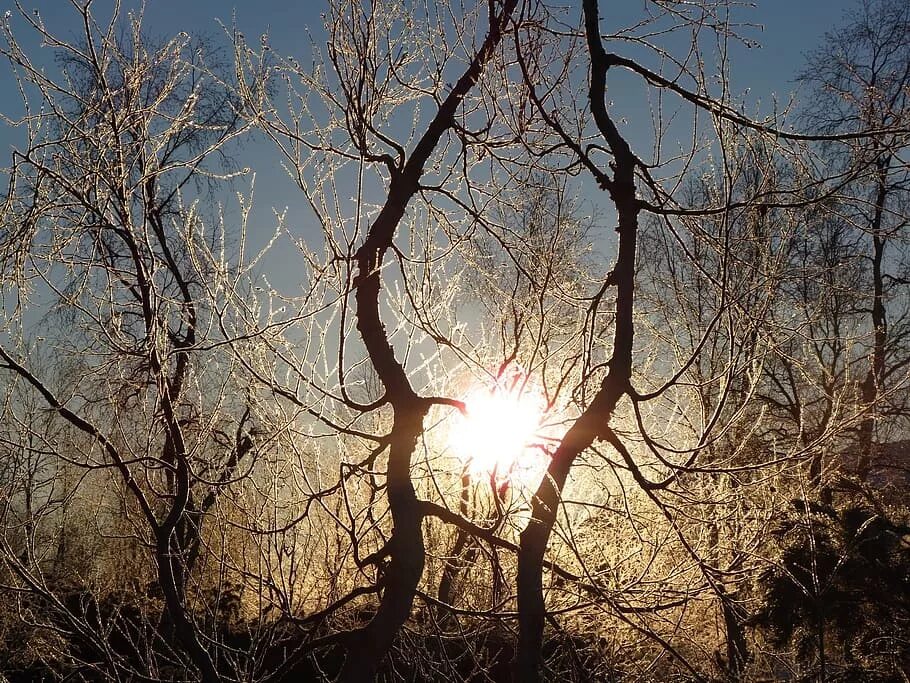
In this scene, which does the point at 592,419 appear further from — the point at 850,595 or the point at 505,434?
the point at 850,595

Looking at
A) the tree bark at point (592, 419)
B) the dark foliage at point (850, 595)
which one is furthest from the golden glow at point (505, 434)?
the dark foliage at point (850, 595)

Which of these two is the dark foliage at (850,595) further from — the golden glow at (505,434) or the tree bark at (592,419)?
the tree bark at (592,419)

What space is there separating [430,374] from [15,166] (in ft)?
4.86

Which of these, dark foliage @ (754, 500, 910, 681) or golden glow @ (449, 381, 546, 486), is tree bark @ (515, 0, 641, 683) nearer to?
golden glow @ (449, 381, 546, 486)

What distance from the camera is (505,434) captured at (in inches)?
113

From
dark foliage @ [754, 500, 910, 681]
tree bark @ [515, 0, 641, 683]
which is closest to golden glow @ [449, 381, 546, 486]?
tree bark @ [515, 0, 641, 683]

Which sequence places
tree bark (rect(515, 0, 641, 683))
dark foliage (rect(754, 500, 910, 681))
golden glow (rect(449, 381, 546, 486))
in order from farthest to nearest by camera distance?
dark foliage (rect(754, 500, 910, 681)) < golden glow (rect(449, 381, 546, 486)) < tree bark (rect(515, 0, 641, 683))

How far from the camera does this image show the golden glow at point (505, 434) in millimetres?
2793

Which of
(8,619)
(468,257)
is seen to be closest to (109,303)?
(468,257)

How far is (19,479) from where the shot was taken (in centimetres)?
308

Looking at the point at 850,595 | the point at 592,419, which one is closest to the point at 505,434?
the point at 592,419

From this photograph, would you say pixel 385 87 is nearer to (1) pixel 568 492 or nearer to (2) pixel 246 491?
(2) pixel 246 491

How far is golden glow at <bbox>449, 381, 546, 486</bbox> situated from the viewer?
2793mm

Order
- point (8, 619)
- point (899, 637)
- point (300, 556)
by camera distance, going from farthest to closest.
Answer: point (8, 619)
point (899, 637)
point (300, 556)
